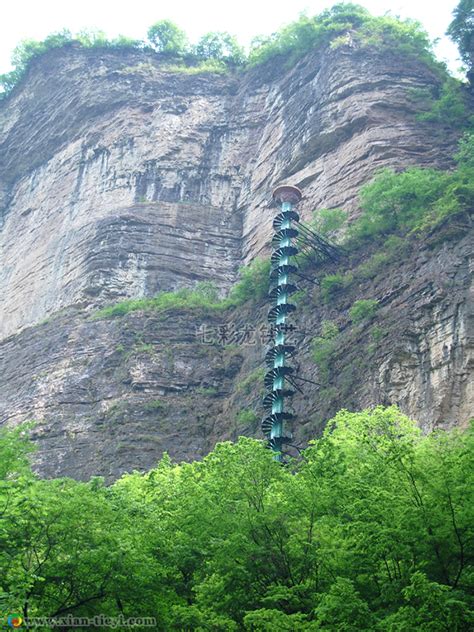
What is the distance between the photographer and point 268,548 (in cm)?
1456

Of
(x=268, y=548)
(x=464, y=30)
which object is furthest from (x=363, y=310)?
(x=464, y=30)

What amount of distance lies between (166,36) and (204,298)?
24.2 meters

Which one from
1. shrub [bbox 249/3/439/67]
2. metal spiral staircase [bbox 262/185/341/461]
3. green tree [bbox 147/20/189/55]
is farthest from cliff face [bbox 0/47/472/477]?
green tree [bbox 147/20/189/55]

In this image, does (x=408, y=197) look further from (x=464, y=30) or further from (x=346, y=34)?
(x=346, y=34)

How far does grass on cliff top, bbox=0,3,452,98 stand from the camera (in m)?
42.8

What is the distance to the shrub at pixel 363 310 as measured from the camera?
27.4 metres

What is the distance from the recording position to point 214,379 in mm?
33250

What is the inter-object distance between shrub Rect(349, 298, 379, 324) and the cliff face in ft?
1.31

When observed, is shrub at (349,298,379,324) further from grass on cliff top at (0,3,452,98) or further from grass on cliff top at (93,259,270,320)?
grass on cliff top at (0,3,452,98)

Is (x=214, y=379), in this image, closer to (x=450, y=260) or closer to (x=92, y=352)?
(x=92, y=352)

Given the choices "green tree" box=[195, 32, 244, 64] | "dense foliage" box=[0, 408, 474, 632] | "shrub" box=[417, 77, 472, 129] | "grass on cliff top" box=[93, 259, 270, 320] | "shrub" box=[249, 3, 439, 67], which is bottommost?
"dense foliage" box=[0, 408, 474, 632]

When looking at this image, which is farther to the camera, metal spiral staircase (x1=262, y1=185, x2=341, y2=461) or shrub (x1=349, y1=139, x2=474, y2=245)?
shrub (x1=349, y1=139, x2=474, y2=245)

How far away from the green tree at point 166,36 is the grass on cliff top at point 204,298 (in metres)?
22.1

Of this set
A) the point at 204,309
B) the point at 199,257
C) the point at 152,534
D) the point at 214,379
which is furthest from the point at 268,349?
the point at 152,534
